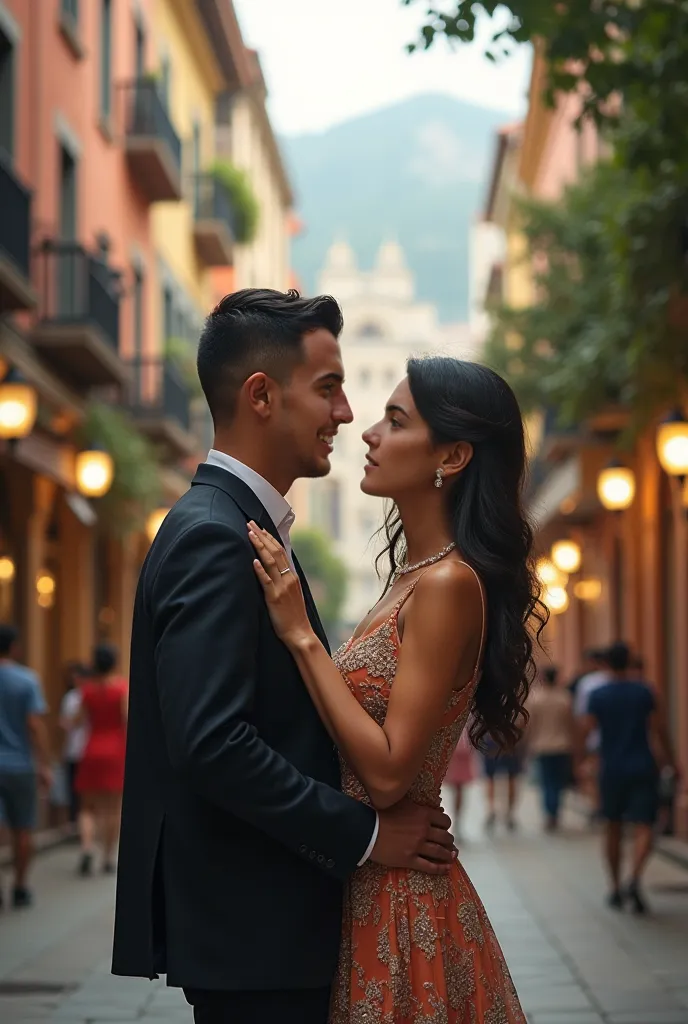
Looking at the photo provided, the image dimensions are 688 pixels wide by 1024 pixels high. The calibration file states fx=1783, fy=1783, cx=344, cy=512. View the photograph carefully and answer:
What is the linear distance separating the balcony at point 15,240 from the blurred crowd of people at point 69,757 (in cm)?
314

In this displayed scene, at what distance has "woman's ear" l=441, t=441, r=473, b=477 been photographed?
3.57 meters

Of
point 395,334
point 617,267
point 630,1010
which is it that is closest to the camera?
point 630,1010

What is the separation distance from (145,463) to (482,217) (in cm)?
4055

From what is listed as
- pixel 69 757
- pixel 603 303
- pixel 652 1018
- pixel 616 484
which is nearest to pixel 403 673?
pixel 652 1018

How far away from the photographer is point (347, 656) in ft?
11.7

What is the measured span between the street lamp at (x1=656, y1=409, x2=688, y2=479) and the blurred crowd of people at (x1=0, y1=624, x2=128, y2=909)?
492 cm

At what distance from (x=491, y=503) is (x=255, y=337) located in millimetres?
588

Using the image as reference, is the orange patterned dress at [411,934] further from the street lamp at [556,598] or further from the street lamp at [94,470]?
the street lamp at [94,470]

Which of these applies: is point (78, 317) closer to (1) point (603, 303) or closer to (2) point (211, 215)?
(1) point (603, 303)

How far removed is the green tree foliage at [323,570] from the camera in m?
83.7

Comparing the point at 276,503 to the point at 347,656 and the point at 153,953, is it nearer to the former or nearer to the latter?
the point at 347,656

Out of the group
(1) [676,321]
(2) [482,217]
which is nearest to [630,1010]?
(1) [676,321]

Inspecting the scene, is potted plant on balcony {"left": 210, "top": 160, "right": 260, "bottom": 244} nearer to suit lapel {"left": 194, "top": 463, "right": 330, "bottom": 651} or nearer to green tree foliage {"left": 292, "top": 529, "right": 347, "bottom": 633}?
suit lapel {"left": 194, "top": 463, "right": 330, "bottom": 651}

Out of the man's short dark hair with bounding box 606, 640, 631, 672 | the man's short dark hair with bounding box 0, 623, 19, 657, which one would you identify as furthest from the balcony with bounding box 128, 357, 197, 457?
the man's short dark hair with bounding box 606, 640, 631, 672
